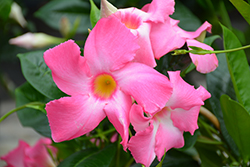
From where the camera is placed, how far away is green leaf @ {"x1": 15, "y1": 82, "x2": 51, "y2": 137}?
469 mm

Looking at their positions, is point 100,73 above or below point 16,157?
above

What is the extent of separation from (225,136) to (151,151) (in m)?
0.19

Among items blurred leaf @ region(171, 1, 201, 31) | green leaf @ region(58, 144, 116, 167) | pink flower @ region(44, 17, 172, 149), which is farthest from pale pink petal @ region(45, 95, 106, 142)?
blurred leaf @ region(171, 1, 201, 31)

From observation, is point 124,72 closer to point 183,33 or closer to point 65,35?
point 183,33

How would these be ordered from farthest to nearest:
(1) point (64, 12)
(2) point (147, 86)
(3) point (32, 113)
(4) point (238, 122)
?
(1) point (64, 12)
(3) point (32, 113)
(4) point (238, 122)
(2) point (147, 86)

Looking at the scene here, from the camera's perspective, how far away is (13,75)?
1.59 m

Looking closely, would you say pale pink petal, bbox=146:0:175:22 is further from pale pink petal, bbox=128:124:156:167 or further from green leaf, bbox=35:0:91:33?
green leaf, bbox=35:0:91:33

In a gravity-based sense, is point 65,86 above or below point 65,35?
above

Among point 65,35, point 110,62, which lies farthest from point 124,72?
point 65,35

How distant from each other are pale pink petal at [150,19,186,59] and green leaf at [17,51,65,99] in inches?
6.7

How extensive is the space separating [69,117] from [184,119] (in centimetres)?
13

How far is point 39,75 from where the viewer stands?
423 mm

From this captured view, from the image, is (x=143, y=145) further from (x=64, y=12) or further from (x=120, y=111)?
(x=64, y=12)

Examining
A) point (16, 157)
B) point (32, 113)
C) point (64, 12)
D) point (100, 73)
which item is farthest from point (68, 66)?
point (64, 12)
